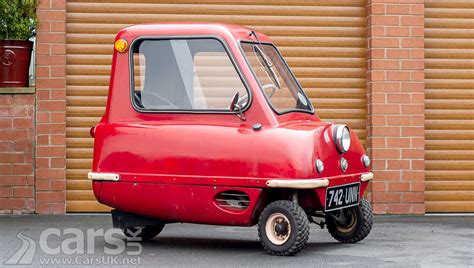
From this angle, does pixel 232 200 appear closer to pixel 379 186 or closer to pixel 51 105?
pixel 379 186

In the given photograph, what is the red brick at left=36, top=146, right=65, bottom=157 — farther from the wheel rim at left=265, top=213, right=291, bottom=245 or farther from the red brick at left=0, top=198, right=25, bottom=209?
the wheel rim at left=265, top=213, right=291, bottom=245

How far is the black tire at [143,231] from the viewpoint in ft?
32.8

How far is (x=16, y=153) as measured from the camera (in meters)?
12.8

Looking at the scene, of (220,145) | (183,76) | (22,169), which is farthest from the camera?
(22,169)

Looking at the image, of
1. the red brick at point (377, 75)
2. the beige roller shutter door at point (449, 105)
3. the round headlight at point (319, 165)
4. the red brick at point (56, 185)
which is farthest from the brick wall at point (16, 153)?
the round headlight at point (319, 165)

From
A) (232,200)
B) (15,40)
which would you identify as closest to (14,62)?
(15,40)

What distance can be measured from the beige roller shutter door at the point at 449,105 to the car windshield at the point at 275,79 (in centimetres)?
382

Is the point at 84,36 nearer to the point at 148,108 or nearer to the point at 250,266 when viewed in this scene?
the point at 148,108

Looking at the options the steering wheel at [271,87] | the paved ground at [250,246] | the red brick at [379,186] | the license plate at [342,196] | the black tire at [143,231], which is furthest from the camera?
the red brick at [379,186]

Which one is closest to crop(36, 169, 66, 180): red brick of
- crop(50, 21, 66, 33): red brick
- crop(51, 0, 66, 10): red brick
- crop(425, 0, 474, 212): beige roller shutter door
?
crop(50, 21, 66, 33): red brick

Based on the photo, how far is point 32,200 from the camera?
41.9 ft

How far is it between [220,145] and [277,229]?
0.81 metres

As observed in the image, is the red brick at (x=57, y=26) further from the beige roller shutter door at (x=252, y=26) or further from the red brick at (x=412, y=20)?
the red brick at (x=412, y=20)

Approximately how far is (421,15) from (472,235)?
3.44m
